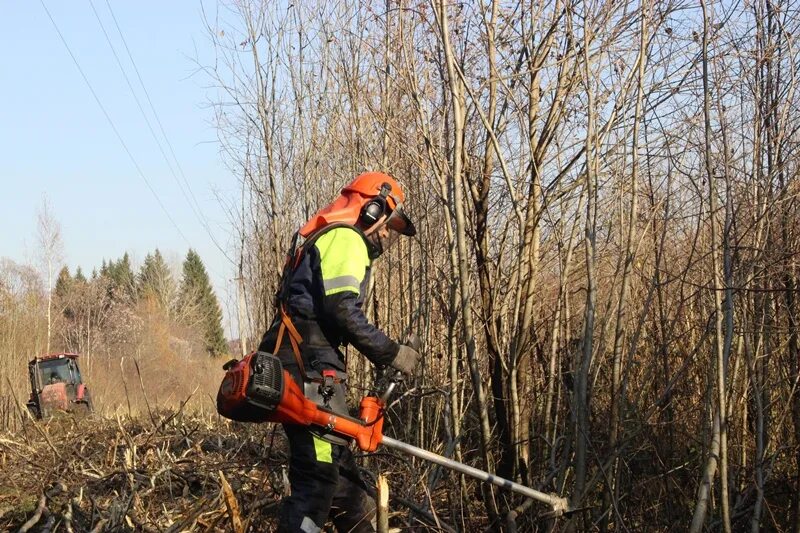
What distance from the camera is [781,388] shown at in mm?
5477

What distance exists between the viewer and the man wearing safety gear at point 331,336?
4.52 meters

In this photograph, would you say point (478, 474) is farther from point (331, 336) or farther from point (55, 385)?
point (55, 385)

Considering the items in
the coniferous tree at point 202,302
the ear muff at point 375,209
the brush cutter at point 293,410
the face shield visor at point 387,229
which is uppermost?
the coniferous tree at point 202,302

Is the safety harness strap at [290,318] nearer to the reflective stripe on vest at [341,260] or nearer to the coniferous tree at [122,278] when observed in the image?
the reflective stripe on vest at [341,260]

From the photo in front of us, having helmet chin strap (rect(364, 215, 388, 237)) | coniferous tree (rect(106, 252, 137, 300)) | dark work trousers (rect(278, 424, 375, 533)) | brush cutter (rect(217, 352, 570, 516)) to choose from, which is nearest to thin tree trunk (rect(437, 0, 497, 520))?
helmet chin strap (rect(364, 215, 388, 237))

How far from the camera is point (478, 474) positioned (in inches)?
175

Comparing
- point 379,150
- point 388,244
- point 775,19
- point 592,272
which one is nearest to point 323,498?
point 388,244

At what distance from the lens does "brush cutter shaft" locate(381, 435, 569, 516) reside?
14.3 ft

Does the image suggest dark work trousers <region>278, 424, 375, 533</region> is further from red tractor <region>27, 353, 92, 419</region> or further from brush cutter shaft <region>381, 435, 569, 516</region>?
red tractor <region>27, 353, 92, 419</region>

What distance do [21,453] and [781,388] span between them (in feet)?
23.4

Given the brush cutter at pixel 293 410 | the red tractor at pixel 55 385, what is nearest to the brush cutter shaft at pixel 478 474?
the brush cutter at pixel 293 410

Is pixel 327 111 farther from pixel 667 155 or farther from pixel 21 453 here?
pixel 667 155

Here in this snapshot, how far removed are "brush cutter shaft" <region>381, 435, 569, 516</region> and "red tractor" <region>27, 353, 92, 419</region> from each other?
1785 centimetres

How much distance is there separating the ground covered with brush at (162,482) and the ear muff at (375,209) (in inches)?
56.1
